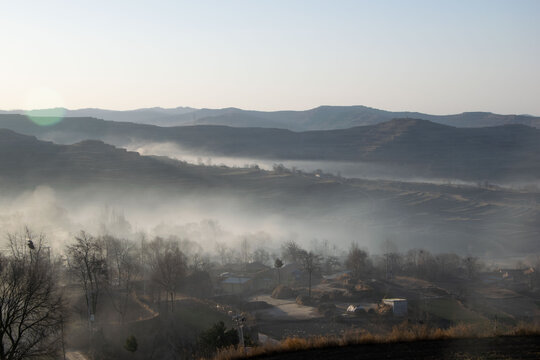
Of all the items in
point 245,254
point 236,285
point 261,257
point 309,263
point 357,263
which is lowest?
point 261,257

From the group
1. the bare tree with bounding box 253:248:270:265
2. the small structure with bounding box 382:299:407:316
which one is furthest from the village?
the bare tree with bounding box 253:248:270:265

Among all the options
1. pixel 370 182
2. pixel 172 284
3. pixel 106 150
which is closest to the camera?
pixel 172 284

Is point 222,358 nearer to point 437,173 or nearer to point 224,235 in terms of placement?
point 224,235

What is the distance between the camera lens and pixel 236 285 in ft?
165

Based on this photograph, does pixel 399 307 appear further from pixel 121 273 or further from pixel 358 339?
pixel 358 339

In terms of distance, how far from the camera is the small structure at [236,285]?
161ft

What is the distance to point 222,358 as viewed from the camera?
1708 cm

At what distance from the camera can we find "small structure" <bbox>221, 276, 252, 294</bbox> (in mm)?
49050

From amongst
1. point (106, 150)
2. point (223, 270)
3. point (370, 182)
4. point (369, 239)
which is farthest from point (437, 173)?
A: point (223, 270)

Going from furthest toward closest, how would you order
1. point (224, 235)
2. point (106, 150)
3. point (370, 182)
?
point (370, 182) → point (106, 150) → point (224, 235)

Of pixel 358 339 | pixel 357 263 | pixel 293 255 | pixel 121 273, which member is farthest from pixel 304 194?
pixel 358 339

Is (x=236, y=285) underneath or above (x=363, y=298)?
underneath

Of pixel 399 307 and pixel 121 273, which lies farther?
pixel 121 273

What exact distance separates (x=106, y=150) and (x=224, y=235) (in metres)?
59.0
